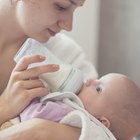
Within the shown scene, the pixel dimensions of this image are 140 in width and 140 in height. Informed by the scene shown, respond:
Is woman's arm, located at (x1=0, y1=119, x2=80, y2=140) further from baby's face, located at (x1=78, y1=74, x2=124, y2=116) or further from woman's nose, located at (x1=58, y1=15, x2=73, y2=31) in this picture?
woman's nose, located at (x1=58, y1=15, x2=73, y2=31)

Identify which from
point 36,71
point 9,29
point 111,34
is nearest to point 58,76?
point 36,71

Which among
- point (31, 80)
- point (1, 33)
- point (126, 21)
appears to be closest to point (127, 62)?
point (126, 21)

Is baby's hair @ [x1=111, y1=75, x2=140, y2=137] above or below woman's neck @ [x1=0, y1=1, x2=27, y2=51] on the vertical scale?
below

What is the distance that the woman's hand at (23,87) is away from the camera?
120 cm

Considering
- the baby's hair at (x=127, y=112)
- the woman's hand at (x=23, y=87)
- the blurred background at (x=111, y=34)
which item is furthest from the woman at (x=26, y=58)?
the blurred background at (x=111, y=34)

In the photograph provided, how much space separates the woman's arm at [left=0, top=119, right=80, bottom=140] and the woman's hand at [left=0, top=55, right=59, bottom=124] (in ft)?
0.25

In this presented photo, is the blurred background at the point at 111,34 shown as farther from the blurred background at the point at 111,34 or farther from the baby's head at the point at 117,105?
the baby's head at the point at 117,105

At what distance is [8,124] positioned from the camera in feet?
3.91

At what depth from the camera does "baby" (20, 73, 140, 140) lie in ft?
3.88

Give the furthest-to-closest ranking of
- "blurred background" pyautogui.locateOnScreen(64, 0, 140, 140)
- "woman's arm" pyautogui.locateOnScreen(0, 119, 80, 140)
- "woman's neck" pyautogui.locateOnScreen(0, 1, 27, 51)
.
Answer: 1. "blurred background" pyautogui.locateOnScreen(64, 0, 140, 140)
2. "woman's neck" pyautogui.locateOnScreen(0, 1, 27, 51)
3. "woman's arm" pyautogui.locateOnScreen(0, 119, 80, 140)

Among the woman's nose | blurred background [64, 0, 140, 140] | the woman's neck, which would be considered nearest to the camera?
the woman's nose

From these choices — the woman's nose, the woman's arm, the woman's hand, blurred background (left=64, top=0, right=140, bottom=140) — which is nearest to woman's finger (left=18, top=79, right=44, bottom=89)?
the woman's hand

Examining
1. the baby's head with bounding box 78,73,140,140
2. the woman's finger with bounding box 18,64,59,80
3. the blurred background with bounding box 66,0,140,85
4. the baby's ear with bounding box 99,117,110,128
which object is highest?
the woman's finger with bounding box 18,64,59,80

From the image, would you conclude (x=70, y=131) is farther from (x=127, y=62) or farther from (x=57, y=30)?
(x=127, y=62)
